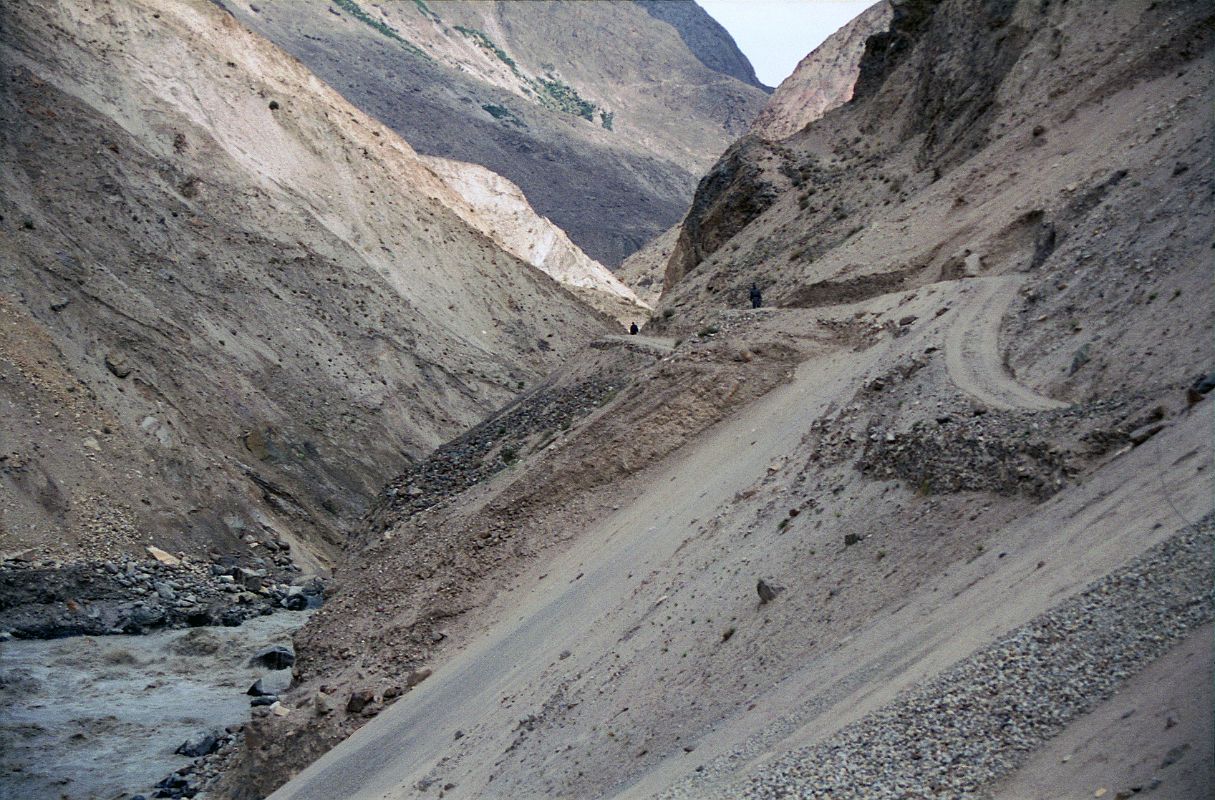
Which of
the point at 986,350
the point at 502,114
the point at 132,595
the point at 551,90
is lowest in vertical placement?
the point at 986,350

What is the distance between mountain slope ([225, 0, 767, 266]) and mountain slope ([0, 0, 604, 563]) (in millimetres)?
50409

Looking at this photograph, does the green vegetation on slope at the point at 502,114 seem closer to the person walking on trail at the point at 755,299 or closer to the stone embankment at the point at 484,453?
the person walking on trail at the point at 755,299

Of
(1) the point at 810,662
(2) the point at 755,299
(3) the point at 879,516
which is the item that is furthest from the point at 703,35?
(1) the point at 810,662

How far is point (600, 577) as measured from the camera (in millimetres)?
16016

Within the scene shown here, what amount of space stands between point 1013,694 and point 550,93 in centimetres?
13520

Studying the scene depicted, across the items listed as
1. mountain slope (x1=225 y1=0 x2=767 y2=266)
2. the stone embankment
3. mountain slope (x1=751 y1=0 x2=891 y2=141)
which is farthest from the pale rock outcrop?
the stone embankment

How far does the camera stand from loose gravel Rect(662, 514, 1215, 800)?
773 centimetres

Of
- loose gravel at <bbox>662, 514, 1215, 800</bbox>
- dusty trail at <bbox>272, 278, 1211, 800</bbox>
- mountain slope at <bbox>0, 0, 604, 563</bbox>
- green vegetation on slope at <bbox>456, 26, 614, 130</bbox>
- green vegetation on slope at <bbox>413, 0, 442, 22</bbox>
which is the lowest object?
loose gravel at <bbox>662, 514, 1215, 800</bbox>

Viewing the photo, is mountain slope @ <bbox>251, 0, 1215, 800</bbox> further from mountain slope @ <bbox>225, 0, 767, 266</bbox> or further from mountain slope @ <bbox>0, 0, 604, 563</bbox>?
mountain slope @ <bbox>225, 0, 767, 266</bbox>

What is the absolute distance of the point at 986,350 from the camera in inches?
576

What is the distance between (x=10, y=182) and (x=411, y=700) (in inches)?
1157

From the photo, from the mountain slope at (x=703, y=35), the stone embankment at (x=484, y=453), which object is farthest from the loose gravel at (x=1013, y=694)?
the mountain slope at (x=703, y=35)

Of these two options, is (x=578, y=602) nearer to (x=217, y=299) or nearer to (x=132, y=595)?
(x=132, y=595)

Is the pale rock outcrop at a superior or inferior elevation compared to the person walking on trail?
superior
